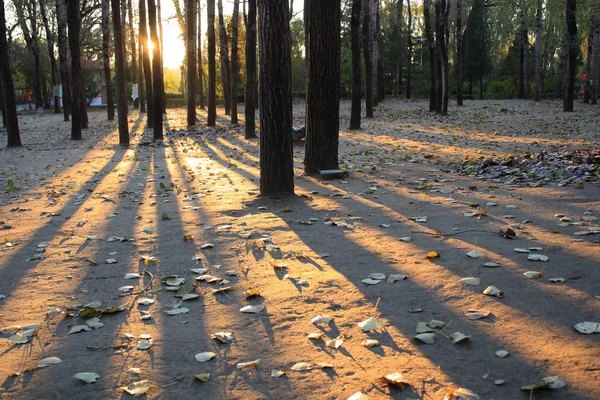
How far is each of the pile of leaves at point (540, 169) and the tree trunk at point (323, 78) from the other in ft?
7.72

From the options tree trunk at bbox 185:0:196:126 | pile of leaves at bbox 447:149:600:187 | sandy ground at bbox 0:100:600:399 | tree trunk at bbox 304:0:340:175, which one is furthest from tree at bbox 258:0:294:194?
tree trunk at bbox 185:0:196:126

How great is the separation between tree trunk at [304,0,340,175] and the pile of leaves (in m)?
2.35

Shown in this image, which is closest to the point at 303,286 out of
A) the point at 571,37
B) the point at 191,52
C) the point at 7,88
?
the point at 7,88

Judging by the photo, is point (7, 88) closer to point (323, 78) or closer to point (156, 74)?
point (156, 74)

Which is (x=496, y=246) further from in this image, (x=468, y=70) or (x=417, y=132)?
(x=468, y=70)

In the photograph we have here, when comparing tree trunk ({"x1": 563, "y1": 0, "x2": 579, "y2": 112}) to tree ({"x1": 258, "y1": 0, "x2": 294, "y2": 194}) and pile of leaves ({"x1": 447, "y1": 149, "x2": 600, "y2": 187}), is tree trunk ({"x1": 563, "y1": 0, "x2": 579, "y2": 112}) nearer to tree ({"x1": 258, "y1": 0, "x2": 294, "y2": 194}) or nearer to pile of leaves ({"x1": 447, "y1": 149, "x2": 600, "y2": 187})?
pile of leaves ({"x1": 447, "y1": 149, "x2": 600, "y2": 187})

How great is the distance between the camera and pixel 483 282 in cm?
362

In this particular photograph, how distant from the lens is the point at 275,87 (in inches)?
245

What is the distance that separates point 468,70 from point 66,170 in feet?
124

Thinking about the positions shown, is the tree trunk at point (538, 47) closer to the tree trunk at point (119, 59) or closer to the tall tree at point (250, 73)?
the tall tree at point (250, 73)

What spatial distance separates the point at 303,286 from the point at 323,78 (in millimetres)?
5002

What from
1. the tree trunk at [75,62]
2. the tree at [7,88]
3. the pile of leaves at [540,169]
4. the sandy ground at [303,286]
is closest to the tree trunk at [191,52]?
the tree trunk at [75,62]

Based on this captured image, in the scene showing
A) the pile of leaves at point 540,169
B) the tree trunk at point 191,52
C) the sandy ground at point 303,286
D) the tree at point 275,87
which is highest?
the tree trunk at point 191,52

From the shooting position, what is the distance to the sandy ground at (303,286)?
2.51m
